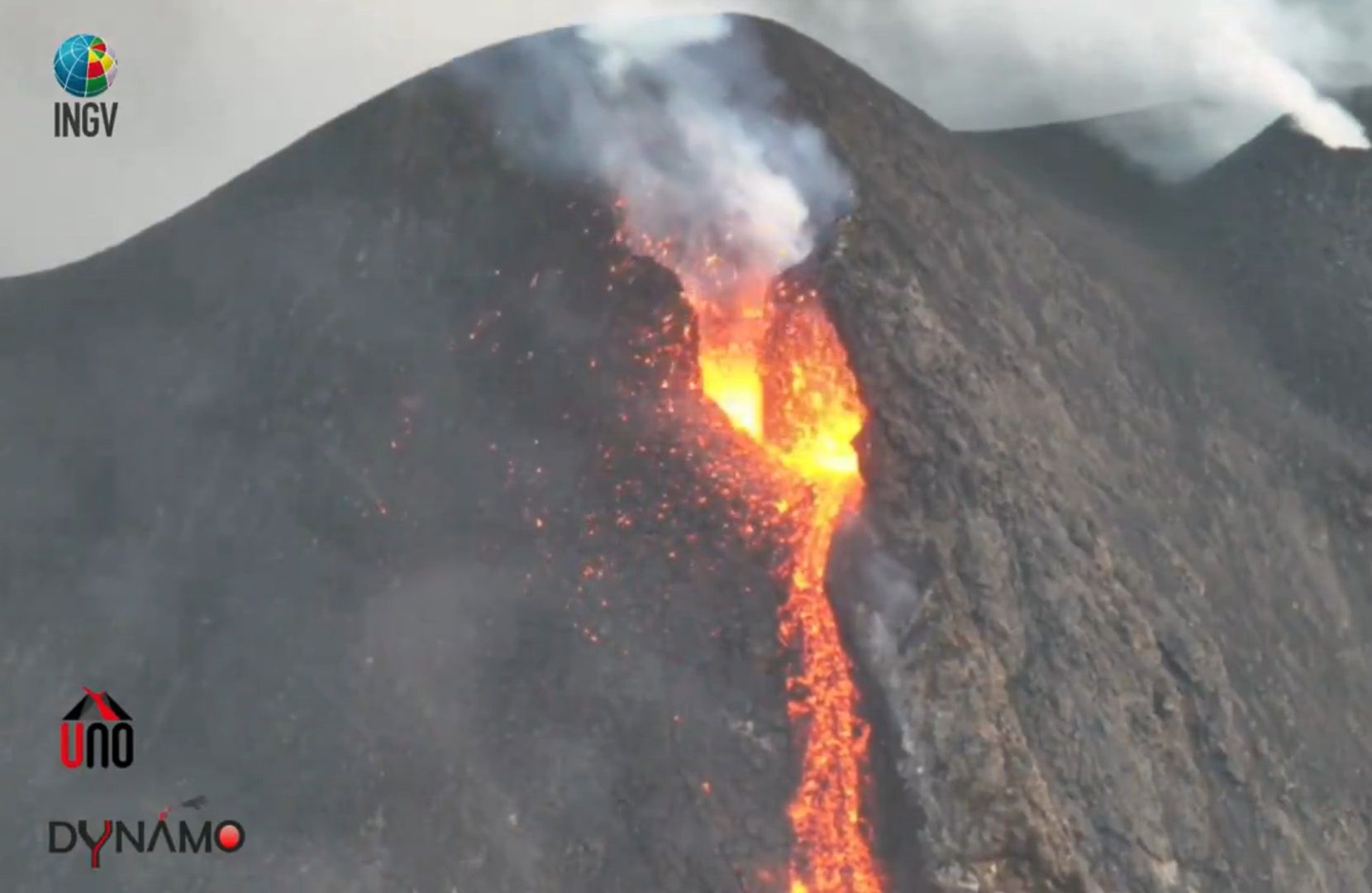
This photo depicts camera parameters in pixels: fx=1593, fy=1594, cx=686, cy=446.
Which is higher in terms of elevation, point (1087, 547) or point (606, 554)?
point (606, 554)

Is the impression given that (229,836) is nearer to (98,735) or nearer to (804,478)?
(98,735)

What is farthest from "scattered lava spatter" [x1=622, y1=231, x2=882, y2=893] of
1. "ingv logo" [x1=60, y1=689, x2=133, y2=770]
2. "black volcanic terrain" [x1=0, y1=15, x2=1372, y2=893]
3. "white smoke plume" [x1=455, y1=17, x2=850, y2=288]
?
"ingv logo" [x1=60, y1=689, x2=133, y2=770]

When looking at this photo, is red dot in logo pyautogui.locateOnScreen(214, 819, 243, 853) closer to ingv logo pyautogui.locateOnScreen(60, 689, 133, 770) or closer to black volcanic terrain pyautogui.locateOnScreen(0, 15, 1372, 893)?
black volcanic terrain pyautogui.locateOnScreen(0, 15, 1372, 893)

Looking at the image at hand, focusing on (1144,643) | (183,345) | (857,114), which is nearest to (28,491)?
(183,345)

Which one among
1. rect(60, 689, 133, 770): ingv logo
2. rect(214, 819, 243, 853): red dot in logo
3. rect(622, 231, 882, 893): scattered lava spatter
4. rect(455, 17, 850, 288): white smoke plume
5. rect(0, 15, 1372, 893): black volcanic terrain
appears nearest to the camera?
rect(214, 819, 243, 853): red dot in logo

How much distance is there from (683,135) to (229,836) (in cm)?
934

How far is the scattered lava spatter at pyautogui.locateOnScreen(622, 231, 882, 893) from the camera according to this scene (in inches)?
622

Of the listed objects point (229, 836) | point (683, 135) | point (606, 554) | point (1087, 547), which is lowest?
point (229, 836)

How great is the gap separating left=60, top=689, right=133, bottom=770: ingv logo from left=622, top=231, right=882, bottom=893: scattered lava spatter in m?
6.98

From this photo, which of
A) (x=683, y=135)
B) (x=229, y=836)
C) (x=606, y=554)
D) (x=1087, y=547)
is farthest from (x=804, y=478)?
(x=229, y=836)

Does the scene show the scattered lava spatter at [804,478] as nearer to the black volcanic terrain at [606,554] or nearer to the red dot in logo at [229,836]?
the black volcanic terrain at [606,554]

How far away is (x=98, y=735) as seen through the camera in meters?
16.9

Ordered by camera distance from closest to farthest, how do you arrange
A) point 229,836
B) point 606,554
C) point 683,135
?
point 229,836, point 606,554, point 683,135

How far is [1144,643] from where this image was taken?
17.1 m
